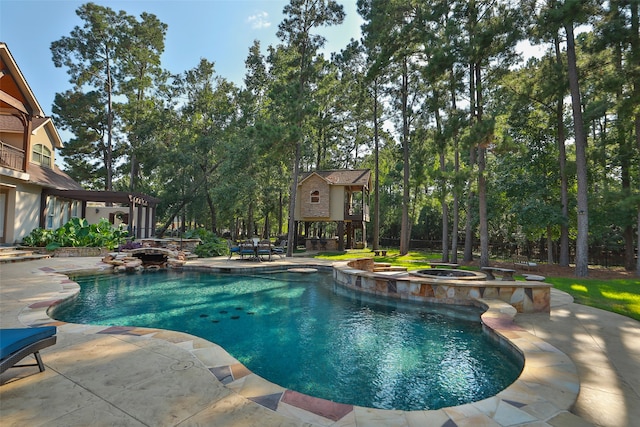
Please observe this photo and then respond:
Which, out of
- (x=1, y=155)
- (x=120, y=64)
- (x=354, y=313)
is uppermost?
(x=120, y=64)

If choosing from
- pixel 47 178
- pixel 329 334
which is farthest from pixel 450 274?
pixel 47 178

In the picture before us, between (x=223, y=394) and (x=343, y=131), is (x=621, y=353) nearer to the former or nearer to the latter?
(x=223, y=394)

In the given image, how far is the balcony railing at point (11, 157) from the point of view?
14.5 m

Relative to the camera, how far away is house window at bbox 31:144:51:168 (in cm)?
1925

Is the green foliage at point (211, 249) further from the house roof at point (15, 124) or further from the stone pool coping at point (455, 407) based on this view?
the stone pool coping at point (455, 407)

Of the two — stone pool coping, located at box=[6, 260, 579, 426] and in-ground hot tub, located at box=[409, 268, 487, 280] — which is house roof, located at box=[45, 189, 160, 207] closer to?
stone pool coping, located at box=[6, 260, 579, 426]

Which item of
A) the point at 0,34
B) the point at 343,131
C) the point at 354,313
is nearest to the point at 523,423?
the point at 354,313

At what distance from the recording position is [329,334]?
620 cm

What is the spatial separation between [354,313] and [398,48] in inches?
577

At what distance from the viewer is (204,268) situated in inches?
549

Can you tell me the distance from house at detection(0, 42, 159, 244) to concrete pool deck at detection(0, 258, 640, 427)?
44.0ft

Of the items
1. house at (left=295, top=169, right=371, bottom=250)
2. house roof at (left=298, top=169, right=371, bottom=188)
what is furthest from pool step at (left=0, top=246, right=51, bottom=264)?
house roof at (left=298, top=169, right=371, bottom=188)

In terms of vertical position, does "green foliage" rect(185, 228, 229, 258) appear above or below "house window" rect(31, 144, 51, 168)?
below

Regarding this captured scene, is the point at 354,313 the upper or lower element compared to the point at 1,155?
lower
